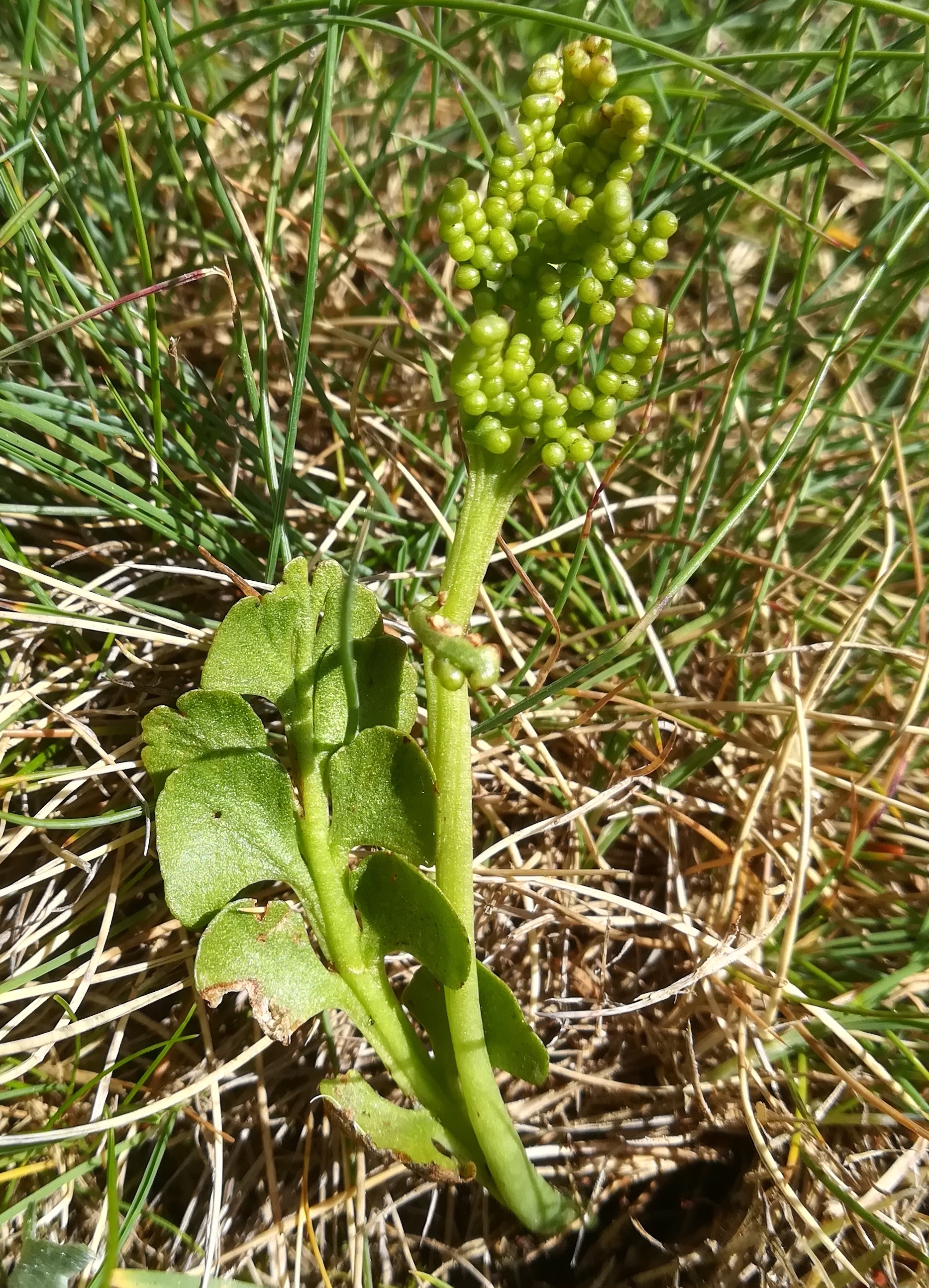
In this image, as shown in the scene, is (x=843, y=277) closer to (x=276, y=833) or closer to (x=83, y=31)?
(x=83, y=31)

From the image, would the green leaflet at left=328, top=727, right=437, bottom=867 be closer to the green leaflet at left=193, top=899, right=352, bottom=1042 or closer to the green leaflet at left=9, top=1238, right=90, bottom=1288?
the green leaflet at left=193, top=899, right=352, bottom=1042

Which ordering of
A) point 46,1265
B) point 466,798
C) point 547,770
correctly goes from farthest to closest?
point 547,770, point 46,1265, point 466,798

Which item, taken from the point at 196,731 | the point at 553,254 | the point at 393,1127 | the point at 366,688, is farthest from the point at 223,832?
the point at 553,254

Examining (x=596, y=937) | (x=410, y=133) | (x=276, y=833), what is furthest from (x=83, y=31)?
(x=596, y=937)

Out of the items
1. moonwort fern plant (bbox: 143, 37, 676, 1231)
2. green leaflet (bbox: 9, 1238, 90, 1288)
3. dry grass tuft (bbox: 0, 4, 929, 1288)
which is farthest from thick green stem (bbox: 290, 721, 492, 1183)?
green leaflet (bbox: 9, 1238, 90, 1288)

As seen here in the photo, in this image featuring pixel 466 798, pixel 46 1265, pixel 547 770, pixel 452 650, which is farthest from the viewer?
pixel 547 770

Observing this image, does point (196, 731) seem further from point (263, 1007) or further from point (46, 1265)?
point (46, 1265)
